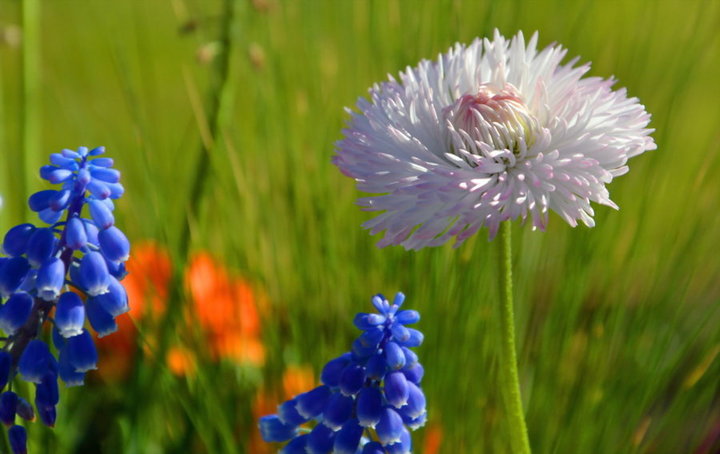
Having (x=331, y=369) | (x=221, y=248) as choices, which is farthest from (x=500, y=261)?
(x=221, y=248)

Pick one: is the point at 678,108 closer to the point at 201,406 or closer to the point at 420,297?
the point at 420,297

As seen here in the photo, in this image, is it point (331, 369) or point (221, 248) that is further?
point (221, 248)

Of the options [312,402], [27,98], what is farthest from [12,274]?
[27,98]

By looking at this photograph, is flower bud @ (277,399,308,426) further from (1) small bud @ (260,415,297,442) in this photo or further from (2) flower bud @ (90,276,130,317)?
(2) flower bud @ (90,276,130,317)

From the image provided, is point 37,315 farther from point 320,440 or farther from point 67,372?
point 320,440

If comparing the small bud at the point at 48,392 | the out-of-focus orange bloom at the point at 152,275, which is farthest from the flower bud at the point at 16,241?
the out-of-focus orange bloom at the point at 152,275

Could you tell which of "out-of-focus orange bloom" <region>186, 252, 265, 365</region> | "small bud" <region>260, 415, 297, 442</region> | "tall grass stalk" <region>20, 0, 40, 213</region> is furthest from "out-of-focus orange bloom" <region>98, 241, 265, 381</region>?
"small bud" <region>260, 415, 297, 442</region>
